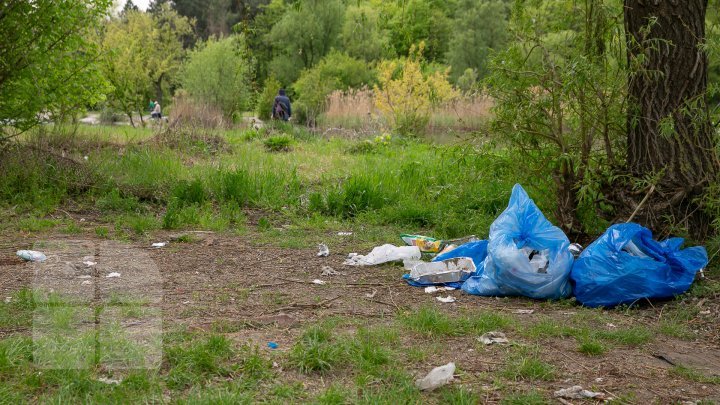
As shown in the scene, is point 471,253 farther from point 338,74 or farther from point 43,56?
point 338,74

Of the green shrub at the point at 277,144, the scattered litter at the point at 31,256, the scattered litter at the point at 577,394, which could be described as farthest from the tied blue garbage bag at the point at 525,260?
the green shrub at the point at 277,144

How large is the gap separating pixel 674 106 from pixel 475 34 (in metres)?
33.6

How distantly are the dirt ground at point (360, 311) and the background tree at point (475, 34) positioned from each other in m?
32.7

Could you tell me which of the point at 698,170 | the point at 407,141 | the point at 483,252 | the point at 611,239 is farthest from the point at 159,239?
the point at 407,141

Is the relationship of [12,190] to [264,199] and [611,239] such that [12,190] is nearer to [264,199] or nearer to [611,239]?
[264,199]

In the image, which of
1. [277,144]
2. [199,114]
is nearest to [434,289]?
[277,144]

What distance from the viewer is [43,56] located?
8273mm

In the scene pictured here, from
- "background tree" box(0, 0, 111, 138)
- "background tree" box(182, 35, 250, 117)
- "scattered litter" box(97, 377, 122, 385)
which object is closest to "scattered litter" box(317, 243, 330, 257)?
"scattered litter" box(97, 377, 122, 385)

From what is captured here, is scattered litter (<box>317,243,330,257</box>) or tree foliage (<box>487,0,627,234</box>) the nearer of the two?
tree foliage (<box>487,0,627,234</box>)

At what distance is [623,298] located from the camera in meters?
4.66

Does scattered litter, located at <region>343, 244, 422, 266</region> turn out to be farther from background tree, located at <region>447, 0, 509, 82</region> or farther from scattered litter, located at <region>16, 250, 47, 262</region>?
background tree, located at <region>447, 0, 509, 82</region>

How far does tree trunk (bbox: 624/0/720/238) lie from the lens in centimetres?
534

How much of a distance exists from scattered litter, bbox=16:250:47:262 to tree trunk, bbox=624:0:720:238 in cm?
477

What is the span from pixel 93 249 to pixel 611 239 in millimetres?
4191
